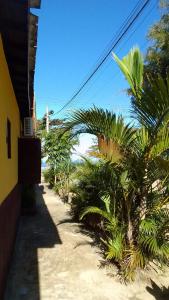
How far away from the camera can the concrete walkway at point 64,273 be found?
17.8ft

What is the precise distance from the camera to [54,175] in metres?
18.0

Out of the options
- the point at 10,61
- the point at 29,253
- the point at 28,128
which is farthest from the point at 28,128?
the point at 10,61

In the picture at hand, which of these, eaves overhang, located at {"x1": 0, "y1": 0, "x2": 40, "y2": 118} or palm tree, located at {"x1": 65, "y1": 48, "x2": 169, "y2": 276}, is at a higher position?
eaves overhang, located at {"x1": 0, "y1": 0, "x2": 40, "y2": 118}

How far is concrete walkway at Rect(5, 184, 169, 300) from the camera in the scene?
544cm

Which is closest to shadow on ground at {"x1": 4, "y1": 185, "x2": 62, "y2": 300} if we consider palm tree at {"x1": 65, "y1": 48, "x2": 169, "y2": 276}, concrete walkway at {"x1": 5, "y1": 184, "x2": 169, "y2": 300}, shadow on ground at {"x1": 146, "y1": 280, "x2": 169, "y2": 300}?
concrete walkway at {"x1": 5, "y1": 184, "x2": 169, "y2": 300}

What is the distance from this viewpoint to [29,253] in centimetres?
727

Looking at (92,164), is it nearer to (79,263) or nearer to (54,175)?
(79,263)

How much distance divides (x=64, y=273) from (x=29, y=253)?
1.24 metres

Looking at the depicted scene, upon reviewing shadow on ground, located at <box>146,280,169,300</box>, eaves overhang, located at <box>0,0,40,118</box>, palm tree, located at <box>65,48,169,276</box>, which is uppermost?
eaves overhang, located at <box>0,0,40,118</box>

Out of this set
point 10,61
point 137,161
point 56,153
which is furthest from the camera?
point 56,153

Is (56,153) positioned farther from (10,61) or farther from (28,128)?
(10,61)

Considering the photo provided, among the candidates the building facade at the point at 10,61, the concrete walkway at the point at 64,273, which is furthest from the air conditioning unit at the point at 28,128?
the concrete walkway at the point at 64,273

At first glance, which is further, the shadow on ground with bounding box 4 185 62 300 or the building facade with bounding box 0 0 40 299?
the shadow on ground with bounding box 4 185 62 300

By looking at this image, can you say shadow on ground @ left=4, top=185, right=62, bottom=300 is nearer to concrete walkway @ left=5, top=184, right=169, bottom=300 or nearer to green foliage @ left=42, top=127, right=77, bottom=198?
concrete walkway @ left=5, top=184, right=169, bottom=300
